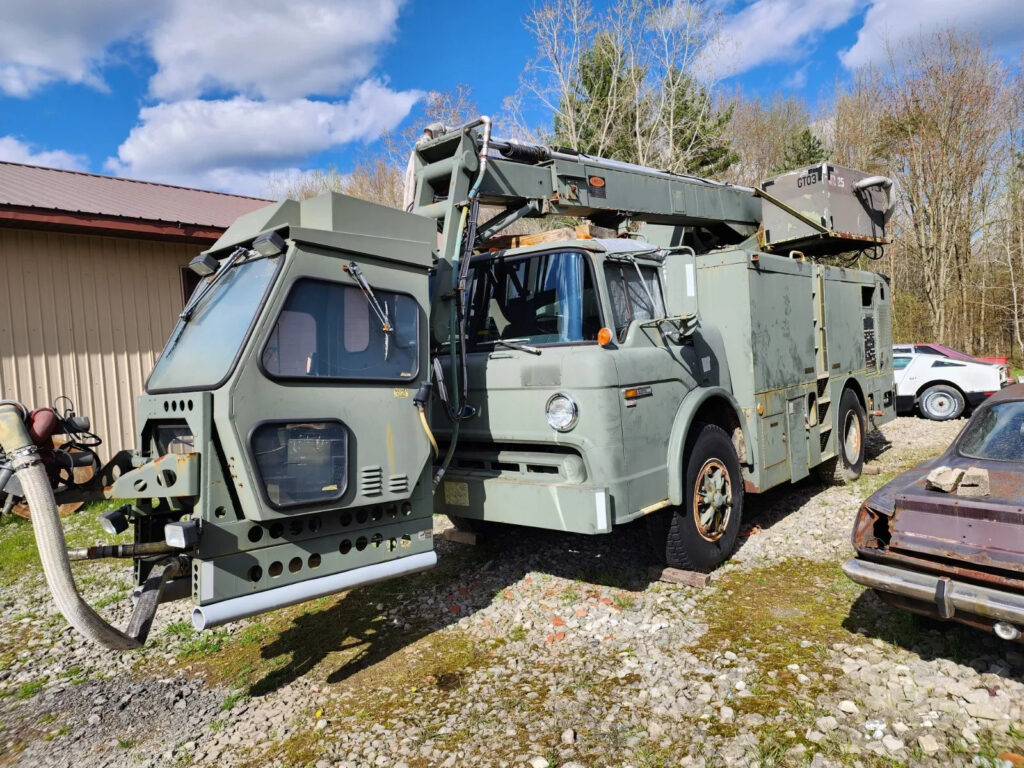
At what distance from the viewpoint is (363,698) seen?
12.1 feet

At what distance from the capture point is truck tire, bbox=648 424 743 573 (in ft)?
15.9

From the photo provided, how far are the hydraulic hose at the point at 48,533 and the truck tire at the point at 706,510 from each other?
3.42m

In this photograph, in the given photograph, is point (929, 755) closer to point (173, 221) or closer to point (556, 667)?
point (556, 667)

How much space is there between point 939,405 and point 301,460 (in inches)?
533

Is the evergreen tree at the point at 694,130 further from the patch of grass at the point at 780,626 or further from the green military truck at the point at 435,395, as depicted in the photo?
the patch of grass at the point at 780,626

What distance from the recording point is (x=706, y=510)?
5.15 m

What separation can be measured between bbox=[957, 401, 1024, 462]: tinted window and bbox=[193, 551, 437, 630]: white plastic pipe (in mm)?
3432

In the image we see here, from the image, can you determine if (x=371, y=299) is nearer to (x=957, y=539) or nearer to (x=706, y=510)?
(x=706, y=510)

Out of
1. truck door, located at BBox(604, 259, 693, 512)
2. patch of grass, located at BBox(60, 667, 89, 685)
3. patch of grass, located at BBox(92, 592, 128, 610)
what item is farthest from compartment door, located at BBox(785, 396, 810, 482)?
patch of grass, located at BBox(92, 592, 128, 610)

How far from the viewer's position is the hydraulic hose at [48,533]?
315 cm

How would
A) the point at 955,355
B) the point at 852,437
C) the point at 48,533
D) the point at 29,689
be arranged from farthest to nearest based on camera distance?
the point at 955,355 < the point at 852,437 < the point at 29,689 < the point at 48,533

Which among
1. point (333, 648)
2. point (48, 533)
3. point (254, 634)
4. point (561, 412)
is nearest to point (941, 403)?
point (561, 412)

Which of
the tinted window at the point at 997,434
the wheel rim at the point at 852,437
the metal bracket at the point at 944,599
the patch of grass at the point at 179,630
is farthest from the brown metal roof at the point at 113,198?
the metal bracket at the point at 944,599

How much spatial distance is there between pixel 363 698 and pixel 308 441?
1.45 meters
